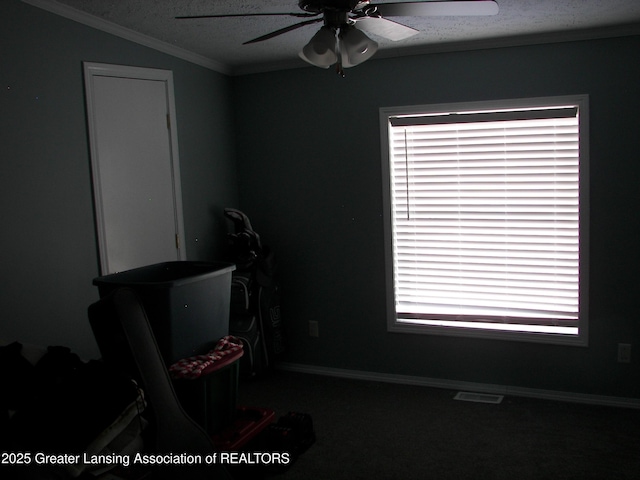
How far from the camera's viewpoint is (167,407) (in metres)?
2.00

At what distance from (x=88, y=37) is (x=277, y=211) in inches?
74.7

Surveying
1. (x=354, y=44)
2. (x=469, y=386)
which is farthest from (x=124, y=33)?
(x=469, y=386)

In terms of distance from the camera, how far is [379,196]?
4180mm

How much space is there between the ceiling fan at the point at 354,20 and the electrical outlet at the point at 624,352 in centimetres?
252

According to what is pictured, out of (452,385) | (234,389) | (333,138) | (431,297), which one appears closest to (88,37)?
(333,138)

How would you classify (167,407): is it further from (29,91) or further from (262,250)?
(262,250)

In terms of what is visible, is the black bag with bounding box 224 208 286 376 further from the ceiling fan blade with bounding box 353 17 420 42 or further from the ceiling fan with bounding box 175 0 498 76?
the ceiling fan blade with bounding box 353 17 420 42

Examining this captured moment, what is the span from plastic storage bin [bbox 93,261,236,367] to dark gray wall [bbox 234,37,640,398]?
175cm

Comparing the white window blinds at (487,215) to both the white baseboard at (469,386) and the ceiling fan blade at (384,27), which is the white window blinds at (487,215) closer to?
the white baseboard at (469,386)

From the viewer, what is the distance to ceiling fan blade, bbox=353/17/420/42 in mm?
2302

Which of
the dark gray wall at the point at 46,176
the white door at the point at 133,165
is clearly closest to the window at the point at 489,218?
the white door at the point at 133,165

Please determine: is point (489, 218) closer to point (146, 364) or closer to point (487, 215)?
point (487, 215)

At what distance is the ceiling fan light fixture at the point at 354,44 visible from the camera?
2.31 metres

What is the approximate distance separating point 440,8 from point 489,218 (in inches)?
81.3
